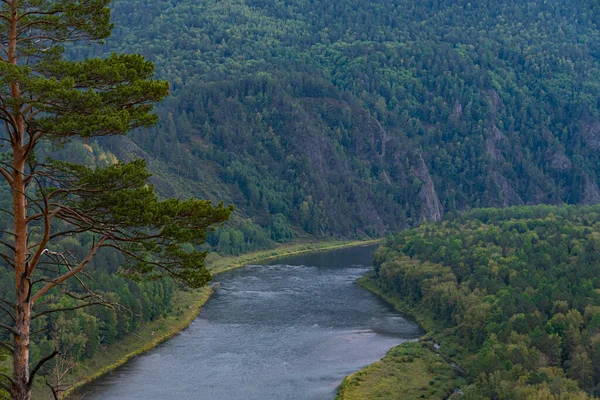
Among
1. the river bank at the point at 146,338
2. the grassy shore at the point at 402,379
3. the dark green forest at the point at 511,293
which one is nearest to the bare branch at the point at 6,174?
the river bank at the point at 146,338

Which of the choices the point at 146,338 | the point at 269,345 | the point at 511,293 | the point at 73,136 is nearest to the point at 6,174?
the point at 73,136

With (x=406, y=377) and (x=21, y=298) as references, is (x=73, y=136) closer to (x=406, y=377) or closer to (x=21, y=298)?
(x=21, y=298)

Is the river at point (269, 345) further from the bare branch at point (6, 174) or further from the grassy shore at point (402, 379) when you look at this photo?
the bare branch at point (6, 174)

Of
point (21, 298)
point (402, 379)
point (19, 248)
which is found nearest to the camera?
point (21, 298)

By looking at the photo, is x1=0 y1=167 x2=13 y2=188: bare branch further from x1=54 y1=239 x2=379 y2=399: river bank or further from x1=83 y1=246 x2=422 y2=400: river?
Result: x1=83 y1=246 x2=422 y2=400: river

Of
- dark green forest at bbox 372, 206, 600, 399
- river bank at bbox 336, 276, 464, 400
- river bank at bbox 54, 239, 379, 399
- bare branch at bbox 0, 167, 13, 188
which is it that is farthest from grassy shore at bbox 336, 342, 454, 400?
bare branch at bbox 0, 167, 13, 188

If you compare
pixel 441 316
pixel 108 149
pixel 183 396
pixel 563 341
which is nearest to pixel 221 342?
pixel 183 396
